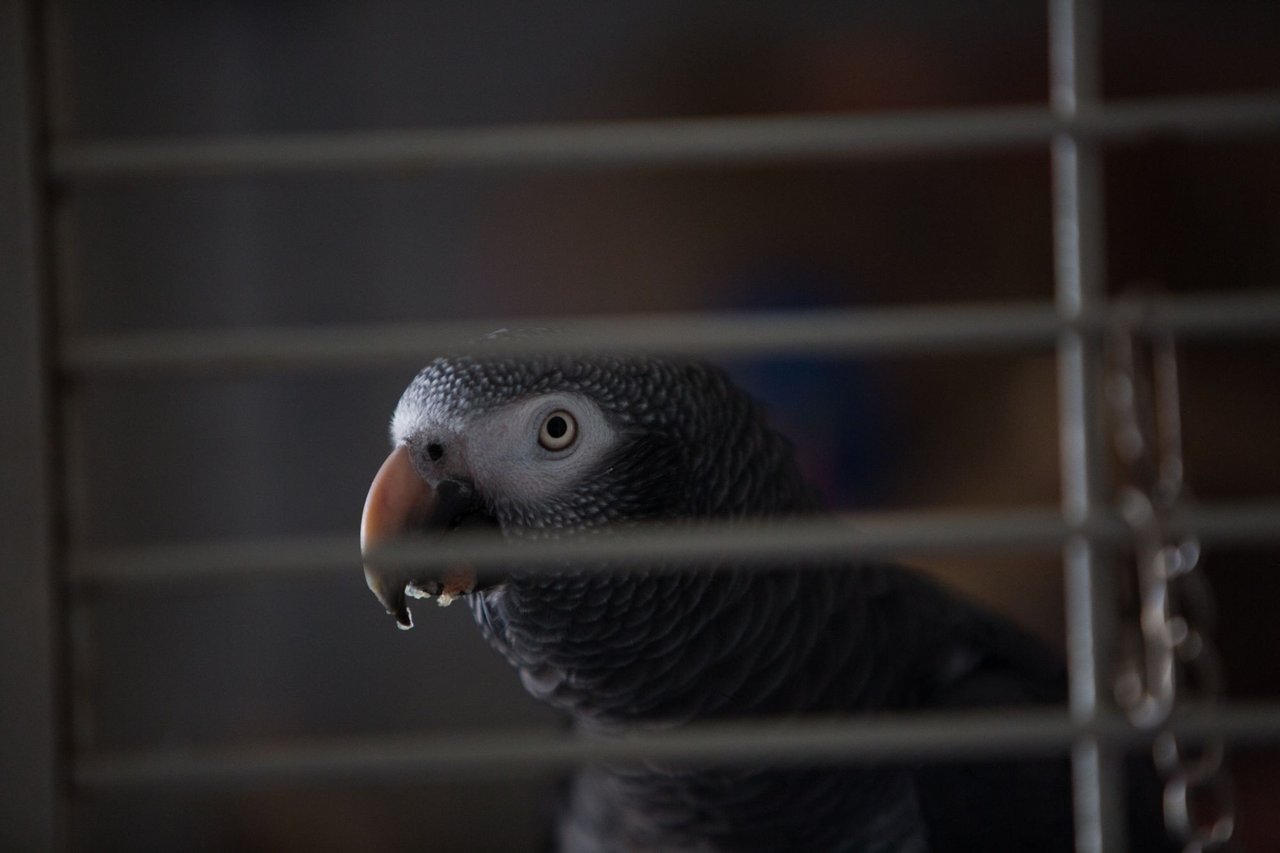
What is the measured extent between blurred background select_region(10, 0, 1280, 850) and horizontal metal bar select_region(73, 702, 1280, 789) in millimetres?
1487

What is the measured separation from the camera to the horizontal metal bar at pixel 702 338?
54cm

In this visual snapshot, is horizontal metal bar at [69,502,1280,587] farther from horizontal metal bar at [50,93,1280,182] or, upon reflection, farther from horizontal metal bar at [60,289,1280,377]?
horizontal metal bar at [50,93,1280,182]

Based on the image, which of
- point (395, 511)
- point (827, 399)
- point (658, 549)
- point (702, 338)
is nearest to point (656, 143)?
point (702, 338)

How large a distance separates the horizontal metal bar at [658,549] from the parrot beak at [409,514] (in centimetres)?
14

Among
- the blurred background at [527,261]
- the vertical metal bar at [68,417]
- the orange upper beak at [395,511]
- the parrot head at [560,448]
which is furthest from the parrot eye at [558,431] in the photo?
the blurred background at [527,261]

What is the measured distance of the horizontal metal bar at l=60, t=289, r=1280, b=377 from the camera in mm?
536

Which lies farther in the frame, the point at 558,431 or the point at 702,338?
the point at 558,431

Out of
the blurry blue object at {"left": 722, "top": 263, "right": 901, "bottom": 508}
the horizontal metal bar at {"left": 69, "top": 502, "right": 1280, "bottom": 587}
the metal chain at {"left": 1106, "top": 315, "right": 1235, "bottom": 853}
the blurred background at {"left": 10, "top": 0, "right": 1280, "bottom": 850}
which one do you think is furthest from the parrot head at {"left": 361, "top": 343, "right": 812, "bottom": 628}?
the blurred background at {"left": 10, "top": 0, "right": 1280, "bottom": 850}

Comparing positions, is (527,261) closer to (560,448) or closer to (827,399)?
(827,399)

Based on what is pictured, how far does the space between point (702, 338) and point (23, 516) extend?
380mm

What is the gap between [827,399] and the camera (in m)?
2.04

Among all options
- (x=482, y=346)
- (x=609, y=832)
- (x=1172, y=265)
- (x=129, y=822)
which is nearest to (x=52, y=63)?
(x=482, y=346)

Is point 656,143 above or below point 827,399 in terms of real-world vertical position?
above

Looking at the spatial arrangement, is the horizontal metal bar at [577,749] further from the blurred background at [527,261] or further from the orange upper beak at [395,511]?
the blurred background at [527,261]
